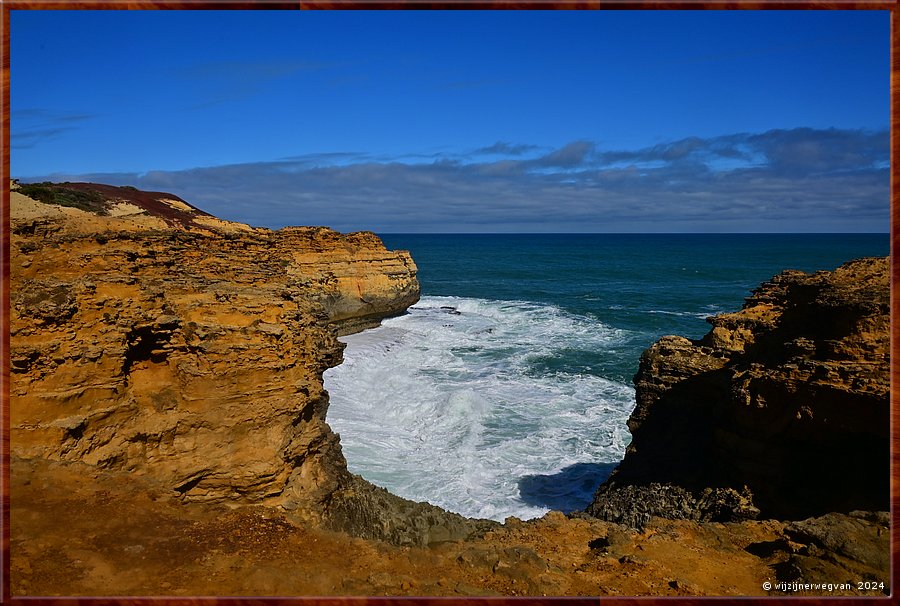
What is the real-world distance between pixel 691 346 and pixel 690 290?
47845 mm

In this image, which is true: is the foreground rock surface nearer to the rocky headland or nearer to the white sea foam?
the rocky headland

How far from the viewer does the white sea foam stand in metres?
14.3

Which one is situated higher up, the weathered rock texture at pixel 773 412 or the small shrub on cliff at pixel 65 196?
the small shrub on cliff at pixel 65 196

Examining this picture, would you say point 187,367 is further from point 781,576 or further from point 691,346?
point 691,346

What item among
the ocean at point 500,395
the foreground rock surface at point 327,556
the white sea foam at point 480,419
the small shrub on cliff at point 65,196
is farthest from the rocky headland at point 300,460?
the small shrub on cliff at point 65,196

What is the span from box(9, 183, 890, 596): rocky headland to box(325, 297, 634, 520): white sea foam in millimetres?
3626

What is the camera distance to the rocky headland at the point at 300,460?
5258 millimetres

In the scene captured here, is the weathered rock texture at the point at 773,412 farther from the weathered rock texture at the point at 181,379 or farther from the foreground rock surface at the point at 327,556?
the weathered rock texture at the point at 181,379

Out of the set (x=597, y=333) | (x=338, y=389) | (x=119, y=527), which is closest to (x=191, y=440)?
(x=119, y=527)

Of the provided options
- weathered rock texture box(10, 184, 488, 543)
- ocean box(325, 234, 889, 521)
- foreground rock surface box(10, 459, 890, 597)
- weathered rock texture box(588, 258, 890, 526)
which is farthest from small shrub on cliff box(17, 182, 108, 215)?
weathered rock texture box(588, 258, 890, 526)

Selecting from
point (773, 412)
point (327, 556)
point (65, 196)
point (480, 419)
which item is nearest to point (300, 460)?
point (327, 556)

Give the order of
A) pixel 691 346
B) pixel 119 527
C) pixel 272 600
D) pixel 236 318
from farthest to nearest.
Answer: pixel 691 346 < pixel 236 318 < pixel 119 527 < pixel 272 600

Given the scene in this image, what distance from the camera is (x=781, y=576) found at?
5711 mm

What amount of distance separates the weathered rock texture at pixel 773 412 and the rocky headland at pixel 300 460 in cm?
4
